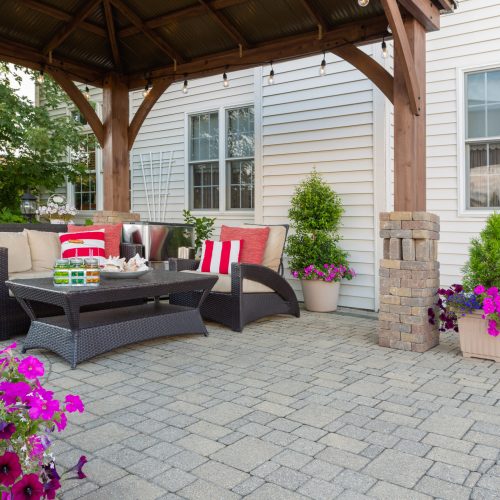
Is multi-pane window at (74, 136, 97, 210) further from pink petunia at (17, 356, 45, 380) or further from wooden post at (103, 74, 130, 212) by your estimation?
pink petunia at (17, 356, 45, 380)

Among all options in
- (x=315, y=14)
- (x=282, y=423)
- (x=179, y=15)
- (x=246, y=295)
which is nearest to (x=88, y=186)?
(x=179, y=15)

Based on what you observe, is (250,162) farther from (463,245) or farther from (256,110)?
(463,245)

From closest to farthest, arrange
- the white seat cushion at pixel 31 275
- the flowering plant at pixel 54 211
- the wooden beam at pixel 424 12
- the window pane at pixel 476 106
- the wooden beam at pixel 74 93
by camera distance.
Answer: the wooden beam at pixel 424 12 < the white seat cushion at pixel 31 275 < the window pane at pixel 476 106 < the wooden beam at pixel 74 93 < the flowering plant at pixel 54 211

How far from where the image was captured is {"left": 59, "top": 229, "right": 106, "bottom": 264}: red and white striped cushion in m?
4.97

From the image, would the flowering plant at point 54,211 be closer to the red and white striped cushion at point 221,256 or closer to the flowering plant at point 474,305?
the red and white striped cushion at point 221,256

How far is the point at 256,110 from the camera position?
664 centimetres

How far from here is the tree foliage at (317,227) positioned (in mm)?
5676

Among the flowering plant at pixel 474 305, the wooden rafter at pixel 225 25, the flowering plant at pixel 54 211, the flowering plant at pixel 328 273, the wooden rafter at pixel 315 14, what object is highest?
the wooden rafter at pixel 225 25

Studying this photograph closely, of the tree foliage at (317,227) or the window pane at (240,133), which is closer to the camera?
the tree foliage at (317,227)

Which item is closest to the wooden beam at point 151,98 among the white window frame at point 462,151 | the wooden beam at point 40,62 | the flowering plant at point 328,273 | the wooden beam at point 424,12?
the wooden beam at point 40,62

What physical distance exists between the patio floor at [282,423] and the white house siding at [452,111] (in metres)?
1.79

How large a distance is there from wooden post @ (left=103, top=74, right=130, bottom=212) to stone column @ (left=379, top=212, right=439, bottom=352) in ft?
11.9

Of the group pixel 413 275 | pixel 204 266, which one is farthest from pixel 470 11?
pixel 204 266

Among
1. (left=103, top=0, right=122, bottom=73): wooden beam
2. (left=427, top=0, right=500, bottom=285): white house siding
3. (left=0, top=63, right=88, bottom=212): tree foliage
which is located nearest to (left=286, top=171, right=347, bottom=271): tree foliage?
(left=427, top=0, right=500, bottom=285): white house siding
